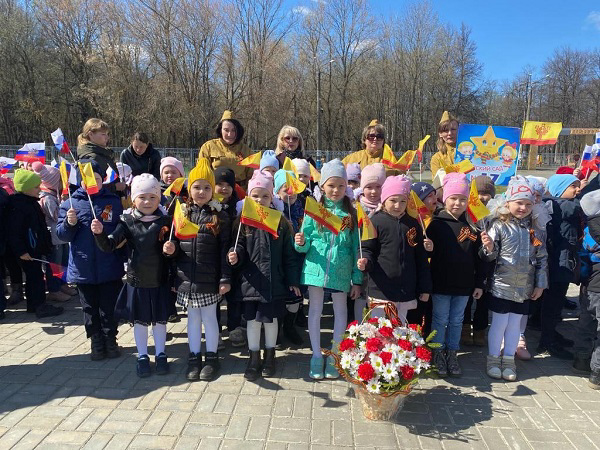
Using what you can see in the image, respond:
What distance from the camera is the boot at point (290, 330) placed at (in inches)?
183

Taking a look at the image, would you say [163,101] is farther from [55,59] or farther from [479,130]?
[479,130]

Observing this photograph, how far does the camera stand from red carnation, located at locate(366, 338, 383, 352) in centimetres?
305

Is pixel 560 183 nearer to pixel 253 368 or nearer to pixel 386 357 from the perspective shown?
pixel 386 357

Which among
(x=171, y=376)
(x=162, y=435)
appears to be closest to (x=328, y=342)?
(x=171, y=376)

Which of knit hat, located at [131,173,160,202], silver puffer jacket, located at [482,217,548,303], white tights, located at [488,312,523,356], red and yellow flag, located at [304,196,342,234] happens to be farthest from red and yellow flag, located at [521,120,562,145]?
knit hat, located at [131,173,160,202]

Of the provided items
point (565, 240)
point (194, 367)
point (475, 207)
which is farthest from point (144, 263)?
point (565, 240)

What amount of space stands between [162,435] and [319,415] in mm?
1164

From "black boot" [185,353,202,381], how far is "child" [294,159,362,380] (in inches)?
40.7

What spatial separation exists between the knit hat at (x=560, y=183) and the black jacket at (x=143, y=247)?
4.07 metres

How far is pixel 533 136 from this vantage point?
576 centimetres

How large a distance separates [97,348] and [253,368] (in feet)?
5.33

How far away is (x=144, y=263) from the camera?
148 inches

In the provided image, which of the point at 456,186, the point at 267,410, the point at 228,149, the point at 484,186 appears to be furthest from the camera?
the point at 228,149

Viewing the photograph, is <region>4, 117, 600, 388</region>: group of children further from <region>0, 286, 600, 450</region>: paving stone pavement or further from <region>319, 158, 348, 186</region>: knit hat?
<region>0, 286, 600, 450</region>: paving stone pavement
